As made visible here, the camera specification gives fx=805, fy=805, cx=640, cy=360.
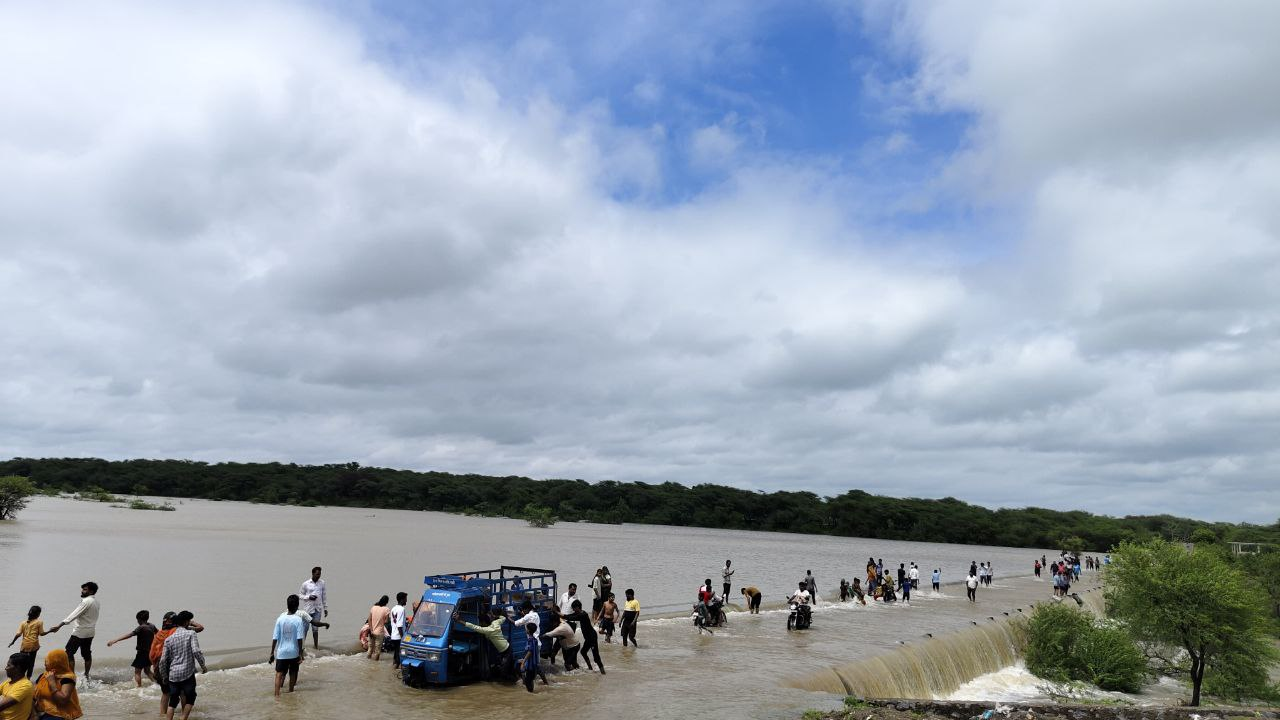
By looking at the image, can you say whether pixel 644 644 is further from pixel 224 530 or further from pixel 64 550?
pixel 224 530

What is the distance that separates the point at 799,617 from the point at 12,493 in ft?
240

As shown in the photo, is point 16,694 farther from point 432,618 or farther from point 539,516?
point 539,516

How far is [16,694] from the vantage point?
8.68 m

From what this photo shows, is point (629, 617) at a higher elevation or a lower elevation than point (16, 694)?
lower

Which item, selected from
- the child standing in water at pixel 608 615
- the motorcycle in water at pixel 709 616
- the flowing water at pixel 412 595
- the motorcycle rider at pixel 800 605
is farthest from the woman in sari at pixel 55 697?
the motorcycle rider at pixel 800 605

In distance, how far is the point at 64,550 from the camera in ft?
159

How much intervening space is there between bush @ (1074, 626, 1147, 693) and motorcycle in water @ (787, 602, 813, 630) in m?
9.63

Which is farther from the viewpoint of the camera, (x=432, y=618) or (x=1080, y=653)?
(x=1080, y=653)

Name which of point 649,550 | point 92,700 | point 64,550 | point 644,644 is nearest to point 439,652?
point 92,700

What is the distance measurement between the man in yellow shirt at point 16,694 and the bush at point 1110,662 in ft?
97.5

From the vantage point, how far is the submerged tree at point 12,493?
227ft

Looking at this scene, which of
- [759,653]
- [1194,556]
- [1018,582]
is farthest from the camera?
[1018,582]

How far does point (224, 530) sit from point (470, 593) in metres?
72.2

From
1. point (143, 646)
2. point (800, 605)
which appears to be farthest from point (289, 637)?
point (800, 605)
